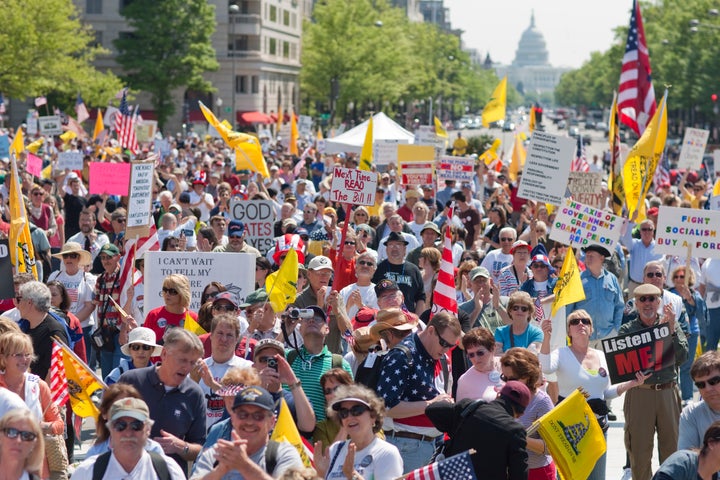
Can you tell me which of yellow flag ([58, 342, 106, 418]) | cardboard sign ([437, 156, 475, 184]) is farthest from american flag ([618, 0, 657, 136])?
yellow flag ([58, 342, 106, 418])

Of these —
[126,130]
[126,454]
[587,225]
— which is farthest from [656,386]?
[126,130]

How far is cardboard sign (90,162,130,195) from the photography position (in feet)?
56.7

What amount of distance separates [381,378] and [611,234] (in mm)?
6068

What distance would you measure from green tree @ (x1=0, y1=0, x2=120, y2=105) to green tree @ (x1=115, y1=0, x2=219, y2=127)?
697 inches

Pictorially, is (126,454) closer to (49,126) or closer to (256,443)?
(256,443)

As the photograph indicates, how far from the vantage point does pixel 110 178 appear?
17453 mm

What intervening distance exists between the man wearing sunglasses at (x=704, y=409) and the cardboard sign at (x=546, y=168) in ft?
27.2

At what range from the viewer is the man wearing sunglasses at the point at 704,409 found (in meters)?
7.17

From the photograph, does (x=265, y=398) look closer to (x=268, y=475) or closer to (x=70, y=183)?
(x=268, y=475)

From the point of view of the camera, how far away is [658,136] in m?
18.0

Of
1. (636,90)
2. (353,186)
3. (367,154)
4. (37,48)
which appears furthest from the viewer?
(37,48)

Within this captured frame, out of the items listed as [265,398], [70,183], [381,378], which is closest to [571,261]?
[381,378]

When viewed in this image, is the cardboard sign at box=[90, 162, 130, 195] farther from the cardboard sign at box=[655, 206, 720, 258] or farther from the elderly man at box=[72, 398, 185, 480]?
the elderly man at box=[72, 398, 185, 480]

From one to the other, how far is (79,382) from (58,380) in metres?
0.12
